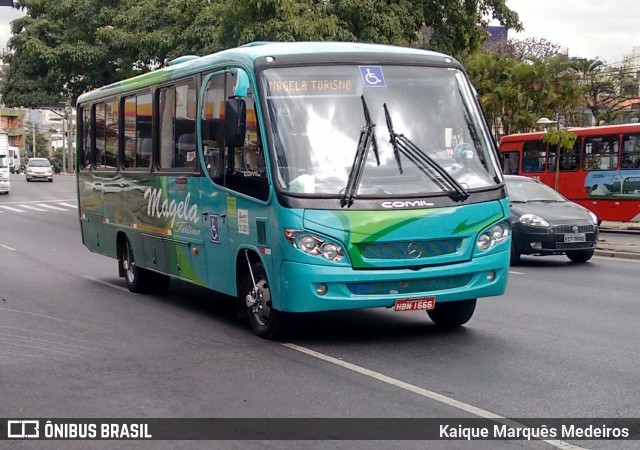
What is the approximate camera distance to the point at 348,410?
6914 millimetres

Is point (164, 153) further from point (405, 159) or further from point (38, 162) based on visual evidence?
point (38, 162)

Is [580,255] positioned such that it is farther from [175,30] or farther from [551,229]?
[175,30]

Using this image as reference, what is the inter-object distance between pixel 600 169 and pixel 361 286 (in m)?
22.6

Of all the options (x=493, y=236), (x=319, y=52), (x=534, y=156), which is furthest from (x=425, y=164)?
(x=534, y=156)

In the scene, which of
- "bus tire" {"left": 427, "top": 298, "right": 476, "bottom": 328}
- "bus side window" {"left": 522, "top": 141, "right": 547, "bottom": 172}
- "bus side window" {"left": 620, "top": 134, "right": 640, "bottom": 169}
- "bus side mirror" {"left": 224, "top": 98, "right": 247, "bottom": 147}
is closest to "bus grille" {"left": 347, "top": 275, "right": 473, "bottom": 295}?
"bus tire" {"left": 427, "top": 298, "right": 476, "bottom": 328}

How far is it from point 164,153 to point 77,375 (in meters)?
4.68

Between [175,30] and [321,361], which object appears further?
[175,30]

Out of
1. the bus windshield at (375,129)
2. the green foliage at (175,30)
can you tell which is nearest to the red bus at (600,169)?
the green foliage at (175,30)

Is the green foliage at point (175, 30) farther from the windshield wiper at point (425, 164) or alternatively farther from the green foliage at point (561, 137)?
the windshield wiper at point (425, 164)

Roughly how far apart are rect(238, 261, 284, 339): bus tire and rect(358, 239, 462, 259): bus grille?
3.56ft

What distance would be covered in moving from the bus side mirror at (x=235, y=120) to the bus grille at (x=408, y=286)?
1.75 metres

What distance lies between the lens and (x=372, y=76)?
962 cm

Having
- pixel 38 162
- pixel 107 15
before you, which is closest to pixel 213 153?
pixel 107 15

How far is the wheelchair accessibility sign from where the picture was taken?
31.5 ft
